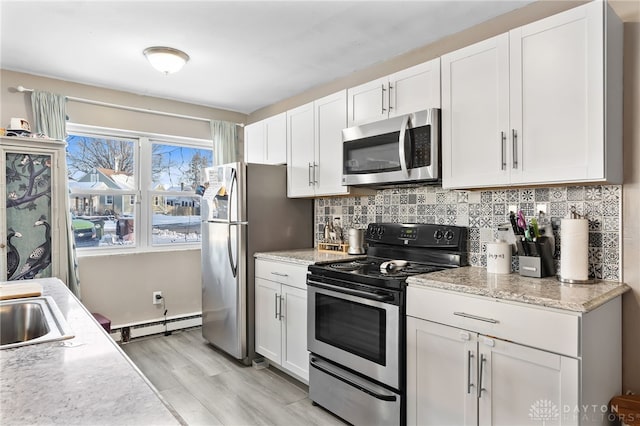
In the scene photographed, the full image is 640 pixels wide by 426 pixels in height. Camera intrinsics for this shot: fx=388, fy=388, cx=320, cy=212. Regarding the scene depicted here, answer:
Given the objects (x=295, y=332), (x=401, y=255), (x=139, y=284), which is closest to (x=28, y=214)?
(x=139, y=284)

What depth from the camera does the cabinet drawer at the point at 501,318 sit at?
1.48 metres

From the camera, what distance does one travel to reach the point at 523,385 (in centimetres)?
160

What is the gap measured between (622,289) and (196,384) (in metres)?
2.71

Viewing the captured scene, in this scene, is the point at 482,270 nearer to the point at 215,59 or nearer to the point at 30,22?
the point at 215,59

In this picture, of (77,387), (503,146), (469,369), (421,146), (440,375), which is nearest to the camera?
(77,387)

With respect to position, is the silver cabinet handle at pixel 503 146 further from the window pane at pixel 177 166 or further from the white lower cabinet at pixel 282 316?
the window pane at pixel 177 166

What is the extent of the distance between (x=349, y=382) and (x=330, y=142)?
1.73 m

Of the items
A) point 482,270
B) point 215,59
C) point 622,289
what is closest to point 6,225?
point 215,59

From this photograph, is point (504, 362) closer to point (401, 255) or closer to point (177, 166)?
point (401, 255)

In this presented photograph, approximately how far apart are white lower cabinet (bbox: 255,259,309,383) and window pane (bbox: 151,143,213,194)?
167 cm

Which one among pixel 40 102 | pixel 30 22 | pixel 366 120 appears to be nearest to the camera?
pixel 30 22

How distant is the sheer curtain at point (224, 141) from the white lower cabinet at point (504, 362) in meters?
3.09

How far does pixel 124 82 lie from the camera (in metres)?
3.57

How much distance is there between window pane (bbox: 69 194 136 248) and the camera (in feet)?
12.2
